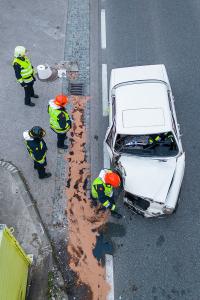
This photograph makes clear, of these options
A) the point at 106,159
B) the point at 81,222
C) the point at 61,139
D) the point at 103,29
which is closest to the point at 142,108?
the point at 106,159

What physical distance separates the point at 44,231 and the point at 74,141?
8.48ft

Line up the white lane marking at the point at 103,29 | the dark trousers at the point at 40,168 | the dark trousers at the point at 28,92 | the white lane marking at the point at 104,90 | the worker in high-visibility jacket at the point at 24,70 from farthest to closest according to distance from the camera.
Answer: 1. the white lane marking at the point at 103,29
2. the white lane marking at the point at 104,90
3. the dark trousers at the point at 28,92
4. the worker in high-visibility jacket at the point at 24,70
5. the dark trousers at the point at 40,168

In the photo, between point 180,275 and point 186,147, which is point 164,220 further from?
point 186,147

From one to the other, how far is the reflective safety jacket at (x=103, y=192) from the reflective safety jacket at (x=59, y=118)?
1.72 metres

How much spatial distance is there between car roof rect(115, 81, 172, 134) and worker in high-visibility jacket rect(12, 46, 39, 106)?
2300 mm

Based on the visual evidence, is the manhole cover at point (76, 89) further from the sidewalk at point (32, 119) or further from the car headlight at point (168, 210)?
the car headlight at point (168, 210)

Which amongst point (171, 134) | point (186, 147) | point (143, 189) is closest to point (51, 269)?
point (143, 189)

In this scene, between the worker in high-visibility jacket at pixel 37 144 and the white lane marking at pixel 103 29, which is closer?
the worker in high-visibility jacket at pixel 37 144

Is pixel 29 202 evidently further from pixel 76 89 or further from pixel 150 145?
pixel 76 89

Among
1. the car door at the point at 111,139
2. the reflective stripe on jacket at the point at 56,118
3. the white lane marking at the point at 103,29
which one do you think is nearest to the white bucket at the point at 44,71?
the white lane marking at the point at 103,29

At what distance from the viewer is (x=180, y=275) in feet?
25.1

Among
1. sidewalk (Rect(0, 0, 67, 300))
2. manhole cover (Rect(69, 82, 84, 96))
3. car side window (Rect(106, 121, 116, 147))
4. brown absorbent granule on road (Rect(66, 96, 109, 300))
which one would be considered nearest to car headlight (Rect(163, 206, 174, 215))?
brown absorbent granule on road (Rect(66, 96, 109, 300))

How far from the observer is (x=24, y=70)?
31.2ft

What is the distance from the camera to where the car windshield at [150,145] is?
27.0 feet
